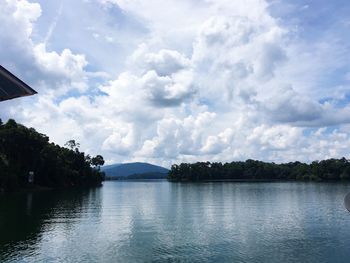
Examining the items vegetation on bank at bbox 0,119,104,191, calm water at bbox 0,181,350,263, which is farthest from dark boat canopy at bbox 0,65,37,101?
vegetation on bank at bbox 0,119,104,191

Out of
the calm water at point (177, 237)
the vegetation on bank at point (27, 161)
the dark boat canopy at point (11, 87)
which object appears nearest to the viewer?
the dark boat canopy at point (11, 87)

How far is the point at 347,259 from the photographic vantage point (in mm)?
29375

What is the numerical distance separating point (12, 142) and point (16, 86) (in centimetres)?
12429

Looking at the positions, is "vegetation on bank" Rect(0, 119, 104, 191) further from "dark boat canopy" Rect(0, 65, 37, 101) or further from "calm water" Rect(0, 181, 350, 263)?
"dark boat canopy" Rect(0, 65, 37, 101)

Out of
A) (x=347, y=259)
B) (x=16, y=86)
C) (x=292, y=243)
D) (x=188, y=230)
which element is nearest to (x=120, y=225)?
(x=188, y=230)

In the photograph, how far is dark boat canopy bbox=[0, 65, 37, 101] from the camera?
29.4ft

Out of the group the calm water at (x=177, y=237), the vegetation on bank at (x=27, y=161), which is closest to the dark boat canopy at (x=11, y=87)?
the calm water at (x=177, y=237)

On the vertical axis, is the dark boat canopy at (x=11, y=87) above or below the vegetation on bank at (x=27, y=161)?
below

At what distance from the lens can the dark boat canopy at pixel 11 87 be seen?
897 centimetres

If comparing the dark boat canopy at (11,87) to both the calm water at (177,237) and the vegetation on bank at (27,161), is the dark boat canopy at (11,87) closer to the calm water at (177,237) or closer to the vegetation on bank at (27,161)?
the calm water at (177,237)

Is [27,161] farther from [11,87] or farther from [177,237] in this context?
Result: [11,87]

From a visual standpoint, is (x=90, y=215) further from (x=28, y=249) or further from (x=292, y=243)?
(x=292, y=243)

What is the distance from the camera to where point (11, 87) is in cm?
980

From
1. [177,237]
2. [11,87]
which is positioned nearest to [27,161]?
[177,237]
